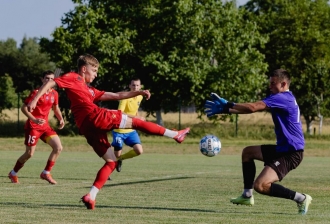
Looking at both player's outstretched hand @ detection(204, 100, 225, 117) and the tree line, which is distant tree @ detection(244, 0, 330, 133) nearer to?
the tree line

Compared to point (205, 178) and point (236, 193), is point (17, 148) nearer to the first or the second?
point (205, 178)

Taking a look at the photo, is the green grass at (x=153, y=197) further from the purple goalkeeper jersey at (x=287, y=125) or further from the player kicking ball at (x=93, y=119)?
the purple goalkeeper jersey at (x=287, y=125)

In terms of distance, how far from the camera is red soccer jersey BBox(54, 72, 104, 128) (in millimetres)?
10508

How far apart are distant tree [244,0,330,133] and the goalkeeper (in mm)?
44251

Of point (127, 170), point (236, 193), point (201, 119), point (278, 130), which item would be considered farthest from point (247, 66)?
point (278, 130)

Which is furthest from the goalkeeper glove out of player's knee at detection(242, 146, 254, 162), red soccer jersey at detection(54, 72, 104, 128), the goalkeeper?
red soccer jersey at detection(54, 72, 104, 128)

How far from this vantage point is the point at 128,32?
4388 centimetres

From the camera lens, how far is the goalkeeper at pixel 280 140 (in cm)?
1009

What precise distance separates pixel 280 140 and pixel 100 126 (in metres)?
2.43

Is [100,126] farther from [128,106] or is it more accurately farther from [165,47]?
[165,47]

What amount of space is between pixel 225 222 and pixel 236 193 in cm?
418

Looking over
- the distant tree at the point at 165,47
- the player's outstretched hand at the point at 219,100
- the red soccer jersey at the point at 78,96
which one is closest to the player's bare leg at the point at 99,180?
the red soccer jersey at the point at 78,96

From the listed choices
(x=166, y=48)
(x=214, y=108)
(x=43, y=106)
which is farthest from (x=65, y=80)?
(x=166, y=48)

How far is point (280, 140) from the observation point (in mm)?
10383
